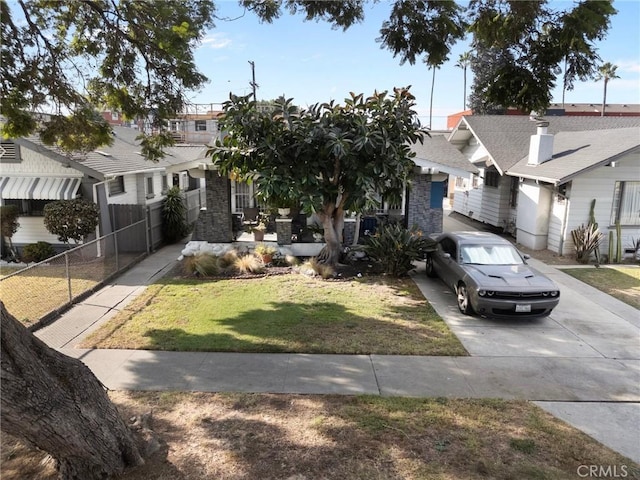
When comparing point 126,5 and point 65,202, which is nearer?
point 126,5

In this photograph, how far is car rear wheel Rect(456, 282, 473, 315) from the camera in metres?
9.78

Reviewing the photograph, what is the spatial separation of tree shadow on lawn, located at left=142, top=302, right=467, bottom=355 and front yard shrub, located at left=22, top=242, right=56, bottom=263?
7838 millimetres

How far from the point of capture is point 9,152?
1455 centimetres

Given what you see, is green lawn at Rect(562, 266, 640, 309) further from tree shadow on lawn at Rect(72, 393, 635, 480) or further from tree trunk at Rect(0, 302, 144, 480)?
tree trunk at Rect(0, 302, 144, 480)

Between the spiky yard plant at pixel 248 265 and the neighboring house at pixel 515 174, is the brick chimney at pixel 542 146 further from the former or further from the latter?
the spiky yard plant at pixel 248 265

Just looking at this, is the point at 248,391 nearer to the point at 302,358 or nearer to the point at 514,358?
the point at 302,358

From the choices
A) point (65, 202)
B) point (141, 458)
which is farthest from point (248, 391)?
point (65, 202)

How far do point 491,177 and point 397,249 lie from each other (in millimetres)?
10640

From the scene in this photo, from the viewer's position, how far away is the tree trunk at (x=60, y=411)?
3.55 metres

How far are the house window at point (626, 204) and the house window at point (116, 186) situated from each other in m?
16.9

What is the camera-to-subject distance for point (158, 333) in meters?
8.59

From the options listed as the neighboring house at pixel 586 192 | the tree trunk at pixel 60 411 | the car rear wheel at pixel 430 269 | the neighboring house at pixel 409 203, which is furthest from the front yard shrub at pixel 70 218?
the neighboring house at pixel 586 192

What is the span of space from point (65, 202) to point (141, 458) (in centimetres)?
1162

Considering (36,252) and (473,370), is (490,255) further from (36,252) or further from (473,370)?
(36,252)
